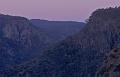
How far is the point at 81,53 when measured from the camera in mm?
96438

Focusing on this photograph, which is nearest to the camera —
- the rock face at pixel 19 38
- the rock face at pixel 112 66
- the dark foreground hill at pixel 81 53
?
the rock face at pixel 112 66

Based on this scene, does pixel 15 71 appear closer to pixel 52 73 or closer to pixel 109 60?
pixel 52 73

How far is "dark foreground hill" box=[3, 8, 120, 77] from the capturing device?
297ft

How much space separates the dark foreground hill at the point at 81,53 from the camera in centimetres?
9044

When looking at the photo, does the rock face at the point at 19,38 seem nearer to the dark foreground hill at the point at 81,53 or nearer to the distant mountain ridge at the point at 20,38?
the distant mountain ridge at the point at 20,38

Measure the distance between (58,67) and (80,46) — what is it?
5.96 metres

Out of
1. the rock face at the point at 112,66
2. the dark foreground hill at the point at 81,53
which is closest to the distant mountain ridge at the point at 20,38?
the dark foreground hill at the point at 81,53

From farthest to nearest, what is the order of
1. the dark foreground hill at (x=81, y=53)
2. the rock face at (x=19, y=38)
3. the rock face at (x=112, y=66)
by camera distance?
the rock face at (x=19, y=38)
the dark foreground hill at (x=81, y=53)
the rock face at (x=112, y=66)

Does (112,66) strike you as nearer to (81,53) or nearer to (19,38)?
(81,53)

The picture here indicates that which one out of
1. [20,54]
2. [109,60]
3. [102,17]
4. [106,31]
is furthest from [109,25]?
[20,54]

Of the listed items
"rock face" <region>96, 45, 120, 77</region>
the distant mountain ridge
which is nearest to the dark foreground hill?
"rock face" <region>96, 45, 120, 77</region>

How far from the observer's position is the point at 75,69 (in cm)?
9162

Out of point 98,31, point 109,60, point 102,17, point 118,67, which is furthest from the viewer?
point 102,17

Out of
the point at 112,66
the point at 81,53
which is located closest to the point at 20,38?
the point at 81,53
